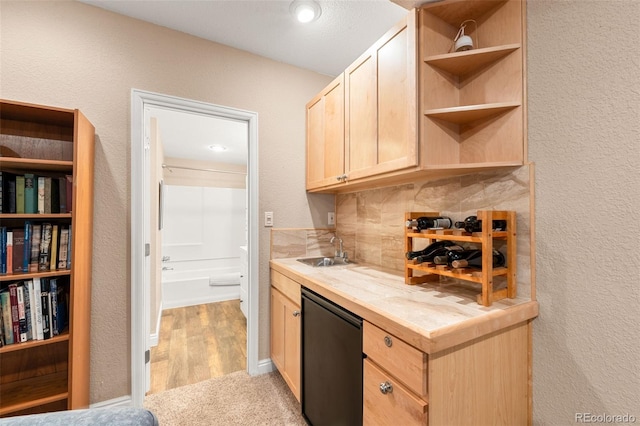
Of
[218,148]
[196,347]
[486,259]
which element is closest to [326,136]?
[486,259]

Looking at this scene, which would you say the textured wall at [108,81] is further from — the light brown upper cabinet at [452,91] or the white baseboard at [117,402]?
the light brown upper cabinet at [452,91]

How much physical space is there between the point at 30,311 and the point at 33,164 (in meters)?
0.74

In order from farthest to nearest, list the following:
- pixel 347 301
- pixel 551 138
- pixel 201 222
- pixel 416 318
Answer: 1. pixel 201 222
2. pixel 347 301
3. pixel 551 138
4. pixel 416 318

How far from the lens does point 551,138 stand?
43.3 inches

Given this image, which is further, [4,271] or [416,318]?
[4,271]

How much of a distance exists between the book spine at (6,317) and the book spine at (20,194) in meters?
0.40

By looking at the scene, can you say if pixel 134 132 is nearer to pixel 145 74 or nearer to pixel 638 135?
pixel 145 74

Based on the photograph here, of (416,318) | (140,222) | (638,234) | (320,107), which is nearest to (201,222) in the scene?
(140,222)

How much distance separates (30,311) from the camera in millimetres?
1315

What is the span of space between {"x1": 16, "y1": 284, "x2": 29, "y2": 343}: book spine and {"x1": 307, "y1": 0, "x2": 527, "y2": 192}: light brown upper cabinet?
194 cm

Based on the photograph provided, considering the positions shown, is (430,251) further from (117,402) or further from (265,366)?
(117,402)

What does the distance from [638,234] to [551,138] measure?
1.48ft

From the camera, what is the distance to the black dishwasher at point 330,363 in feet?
3.88

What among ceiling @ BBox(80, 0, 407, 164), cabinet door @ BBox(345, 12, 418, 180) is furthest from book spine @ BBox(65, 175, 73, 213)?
cabinet door @ BBox(345, 12, 418, 180)
